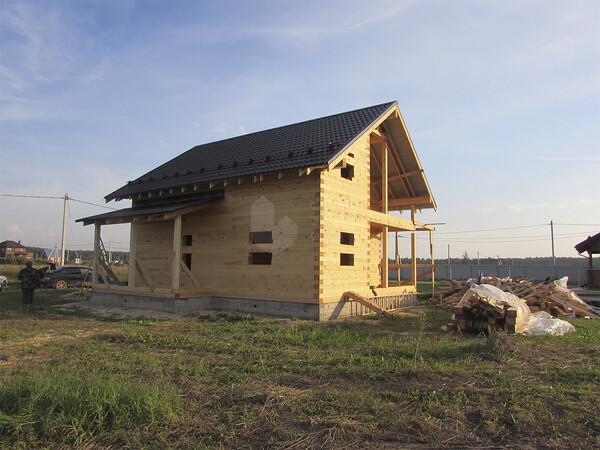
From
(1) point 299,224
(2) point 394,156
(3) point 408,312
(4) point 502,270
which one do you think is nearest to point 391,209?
(2) point 394,156

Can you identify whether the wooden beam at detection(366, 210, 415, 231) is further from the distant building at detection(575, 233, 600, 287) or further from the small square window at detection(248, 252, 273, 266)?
the distant building at detection(575, 233, 600, 287)

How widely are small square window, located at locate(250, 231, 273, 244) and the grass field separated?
436cm

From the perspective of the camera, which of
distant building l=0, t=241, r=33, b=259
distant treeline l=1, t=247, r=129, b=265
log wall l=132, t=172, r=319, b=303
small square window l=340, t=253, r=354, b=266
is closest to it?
log wall l=132, t=172, r=319, b=303

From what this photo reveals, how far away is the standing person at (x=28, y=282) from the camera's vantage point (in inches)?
542

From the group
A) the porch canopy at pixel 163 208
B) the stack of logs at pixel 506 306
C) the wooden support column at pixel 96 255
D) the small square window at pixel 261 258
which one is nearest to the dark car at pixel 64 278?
the wooden support column at pixel 96 255

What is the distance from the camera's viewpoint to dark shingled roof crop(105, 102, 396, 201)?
12.2m

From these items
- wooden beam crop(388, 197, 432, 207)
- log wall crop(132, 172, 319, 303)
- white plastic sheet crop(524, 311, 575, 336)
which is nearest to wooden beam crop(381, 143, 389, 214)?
wooden beam crop(388, 197, 432, 207)

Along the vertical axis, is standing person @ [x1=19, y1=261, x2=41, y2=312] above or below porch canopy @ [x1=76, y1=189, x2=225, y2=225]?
below

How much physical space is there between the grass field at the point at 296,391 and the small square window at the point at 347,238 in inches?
201

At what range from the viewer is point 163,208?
1367 cm

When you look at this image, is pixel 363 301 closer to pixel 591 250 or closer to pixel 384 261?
pixel 384 261

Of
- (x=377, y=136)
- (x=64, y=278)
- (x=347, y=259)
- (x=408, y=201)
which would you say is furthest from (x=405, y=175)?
(x=64, y=278)

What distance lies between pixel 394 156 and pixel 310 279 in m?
8.06

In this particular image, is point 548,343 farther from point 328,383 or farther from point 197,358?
point 197,358
